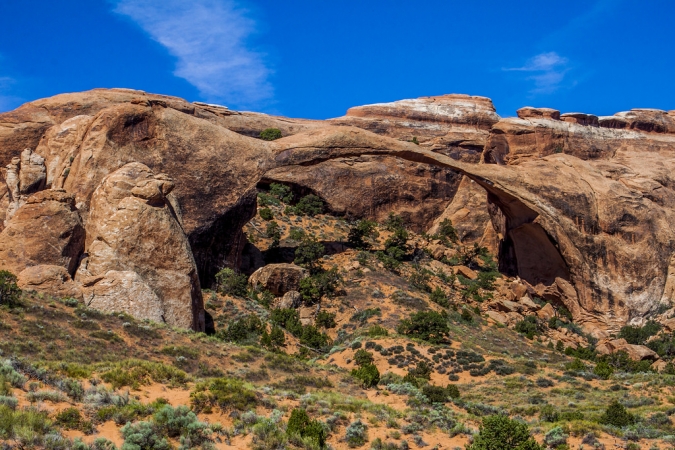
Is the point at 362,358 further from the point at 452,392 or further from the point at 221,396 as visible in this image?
the point at 221,396

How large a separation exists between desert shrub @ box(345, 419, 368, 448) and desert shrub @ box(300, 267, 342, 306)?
20006 mm

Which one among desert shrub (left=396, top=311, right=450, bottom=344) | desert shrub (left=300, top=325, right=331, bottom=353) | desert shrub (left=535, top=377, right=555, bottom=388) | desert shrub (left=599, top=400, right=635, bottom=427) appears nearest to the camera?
desert shrub (left=599, top=400, right=635, bottom=427)

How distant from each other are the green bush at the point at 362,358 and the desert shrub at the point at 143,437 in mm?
14547

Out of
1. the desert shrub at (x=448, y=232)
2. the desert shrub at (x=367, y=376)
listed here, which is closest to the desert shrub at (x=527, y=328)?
the desert shrub at (x=367, y=376)

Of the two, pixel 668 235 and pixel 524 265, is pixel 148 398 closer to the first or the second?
pixel 524 265

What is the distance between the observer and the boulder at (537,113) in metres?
64.3

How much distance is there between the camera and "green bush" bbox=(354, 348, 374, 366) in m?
27.5

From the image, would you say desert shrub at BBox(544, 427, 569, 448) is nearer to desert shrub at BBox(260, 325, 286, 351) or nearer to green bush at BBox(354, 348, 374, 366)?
green bush at BBox(354, 348, 374, 366)

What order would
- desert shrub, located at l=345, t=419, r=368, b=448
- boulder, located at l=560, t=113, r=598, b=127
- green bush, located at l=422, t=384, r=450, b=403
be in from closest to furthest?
1. desert shrub, located at l=345, t=419, r=368, b=448
2. green bush, located at l=422, t=384, r=450, b=403
3. boulder, located at l=560, t=113, r=598, b=127

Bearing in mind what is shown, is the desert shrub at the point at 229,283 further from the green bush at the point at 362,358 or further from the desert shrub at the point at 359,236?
the desert shrub at the point at 359,236

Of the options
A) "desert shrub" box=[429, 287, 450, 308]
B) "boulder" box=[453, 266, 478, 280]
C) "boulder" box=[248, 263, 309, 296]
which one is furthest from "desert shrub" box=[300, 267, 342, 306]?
"boulder" box=[453, 266, 478, 280]

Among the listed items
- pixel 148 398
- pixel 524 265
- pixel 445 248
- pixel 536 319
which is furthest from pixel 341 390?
pixel 445 248

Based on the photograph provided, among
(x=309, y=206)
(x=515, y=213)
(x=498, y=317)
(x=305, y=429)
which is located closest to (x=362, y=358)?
(x=305, y=429)

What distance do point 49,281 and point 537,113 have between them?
166ft
